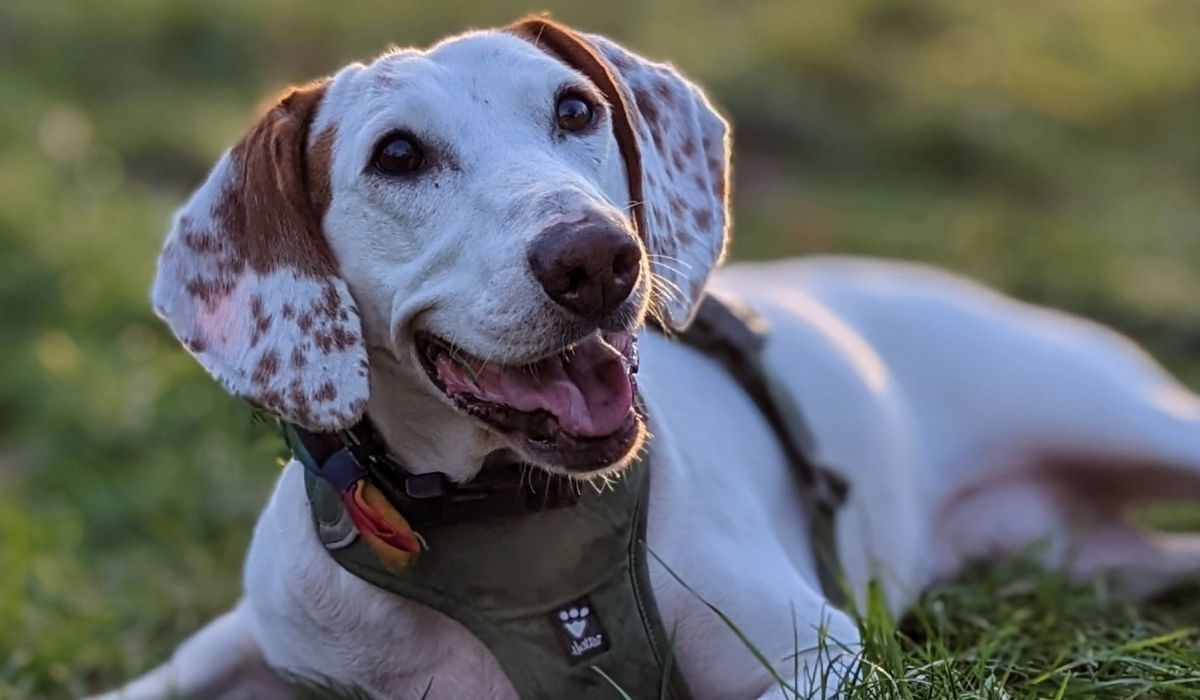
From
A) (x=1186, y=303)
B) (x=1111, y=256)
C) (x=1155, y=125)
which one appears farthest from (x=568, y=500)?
(x=1155, y=125)

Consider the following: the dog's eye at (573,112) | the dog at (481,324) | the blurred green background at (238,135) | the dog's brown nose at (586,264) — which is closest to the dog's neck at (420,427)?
the dog at (481,324)

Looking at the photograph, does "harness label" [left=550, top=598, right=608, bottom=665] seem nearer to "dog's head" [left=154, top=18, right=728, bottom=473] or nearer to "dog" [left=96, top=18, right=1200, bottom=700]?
"dog" [left=96, top=18, right=1200, bottom=700]

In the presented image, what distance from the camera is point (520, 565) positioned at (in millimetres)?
2781

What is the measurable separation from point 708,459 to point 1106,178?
7.10m

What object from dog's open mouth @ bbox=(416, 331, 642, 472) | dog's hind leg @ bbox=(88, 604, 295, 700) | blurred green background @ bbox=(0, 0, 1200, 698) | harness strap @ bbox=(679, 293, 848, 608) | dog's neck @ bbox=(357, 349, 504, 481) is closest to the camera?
dog's open mouth @ bbox=(416, 331, 642, 472)

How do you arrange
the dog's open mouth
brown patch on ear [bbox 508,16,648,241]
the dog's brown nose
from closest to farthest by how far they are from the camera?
the dog's brown nose → the dog's open mouth → brown patch on ear [bbox 508,16,648,241]

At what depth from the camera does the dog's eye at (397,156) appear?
268 centimetres

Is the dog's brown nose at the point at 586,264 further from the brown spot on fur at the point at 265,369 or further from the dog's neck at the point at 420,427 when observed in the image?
the brown spot on fur at the point at 265,369

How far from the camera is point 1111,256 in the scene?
7.85 meters

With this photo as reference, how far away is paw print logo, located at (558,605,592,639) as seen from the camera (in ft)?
9.09

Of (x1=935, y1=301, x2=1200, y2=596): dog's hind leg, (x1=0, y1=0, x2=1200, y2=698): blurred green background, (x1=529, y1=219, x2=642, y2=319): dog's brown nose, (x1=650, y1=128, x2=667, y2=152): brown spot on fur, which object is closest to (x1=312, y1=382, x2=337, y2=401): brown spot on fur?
(x1=529, y1=219, x2=642, y2=319): dog's brown nose

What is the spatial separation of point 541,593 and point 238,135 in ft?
18.8

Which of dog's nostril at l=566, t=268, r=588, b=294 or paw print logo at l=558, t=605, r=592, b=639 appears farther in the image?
paw print logo at l=558, t=605, r=592, b=639

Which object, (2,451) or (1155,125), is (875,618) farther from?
(1155,125)
